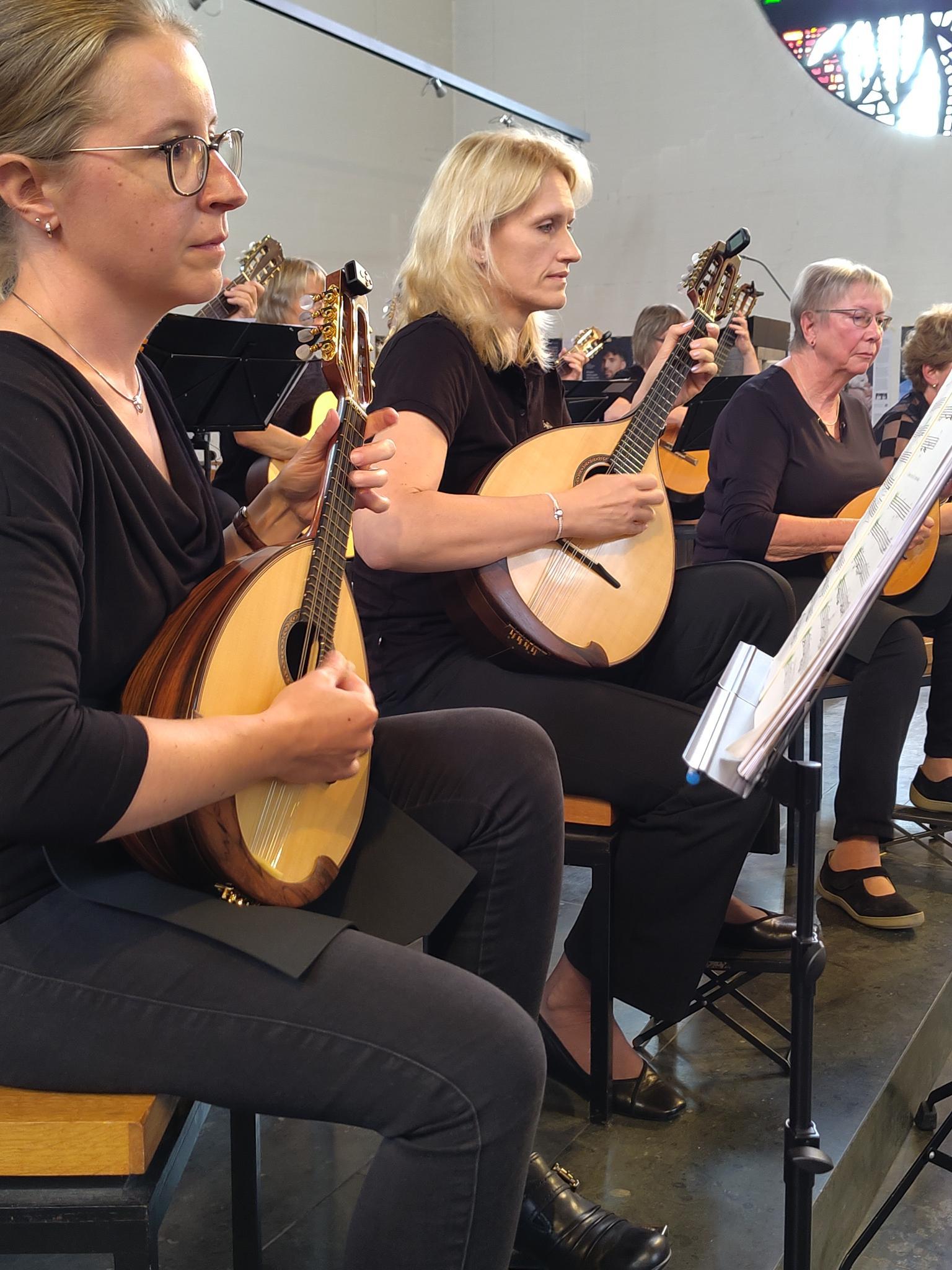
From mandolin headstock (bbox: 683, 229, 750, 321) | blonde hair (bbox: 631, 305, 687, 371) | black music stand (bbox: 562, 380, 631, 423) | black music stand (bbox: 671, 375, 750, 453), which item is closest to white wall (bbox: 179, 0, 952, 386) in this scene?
blonde hair (bbox: 631, 305, 687, 371)

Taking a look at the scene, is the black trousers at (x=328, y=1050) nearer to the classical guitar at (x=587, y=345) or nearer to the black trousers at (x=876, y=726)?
the black trousers at (x=876, y=726)

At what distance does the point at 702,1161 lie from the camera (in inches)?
58.5

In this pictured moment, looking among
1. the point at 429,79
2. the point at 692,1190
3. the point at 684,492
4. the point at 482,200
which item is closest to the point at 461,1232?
the point at 692,1190

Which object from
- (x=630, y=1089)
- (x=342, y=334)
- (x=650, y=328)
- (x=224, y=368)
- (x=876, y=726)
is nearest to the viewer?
(x=342, y=334)

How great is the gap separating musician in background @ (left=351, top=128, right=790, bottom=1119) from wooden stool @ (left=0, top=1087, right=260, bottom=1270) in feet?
2.67

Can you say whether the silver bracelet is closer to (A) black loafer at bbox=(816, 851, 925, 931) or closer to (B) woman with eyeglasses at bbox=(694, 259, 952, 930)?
(B) woman with eyeglasses at bbox=(694, 259, 952, 930)

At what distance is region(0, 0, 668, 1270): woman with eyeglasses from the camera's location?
0.86 metres

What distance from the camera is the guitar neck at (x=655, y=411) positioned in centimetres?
186

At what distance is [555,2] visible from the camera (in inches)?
299

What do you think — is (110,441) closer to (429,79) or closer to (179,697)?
(179,697)

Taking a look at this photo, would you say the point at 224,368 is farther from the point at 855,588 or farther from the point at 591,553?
the point at 855,588

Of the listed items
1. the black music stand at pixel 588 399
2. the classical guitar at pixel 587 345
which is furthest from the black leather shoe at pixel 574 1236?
the classical guitar at pixel 587 345

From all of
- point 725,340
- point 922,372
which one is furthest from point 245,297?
point 922,372

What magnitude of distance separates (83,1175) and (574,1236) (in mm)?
626
